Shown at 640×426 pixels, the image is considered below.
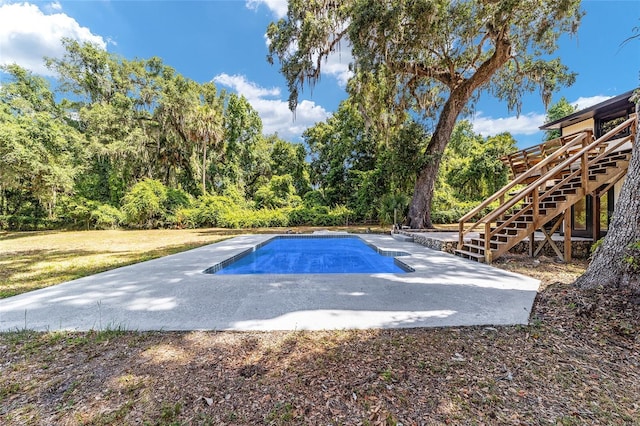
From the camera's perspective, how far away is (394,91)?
10.5 m

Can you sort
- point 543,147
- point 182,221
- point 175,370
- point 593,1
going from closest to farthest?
point 175,370, point 543,147, point 593,1, point 182,221

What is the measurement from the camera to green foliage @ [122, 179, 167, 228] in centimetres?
1520

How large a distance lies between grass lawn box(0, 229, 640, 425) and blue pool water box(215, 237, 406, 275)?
9.33 ft

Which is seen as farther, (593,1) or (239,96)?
(239,96)

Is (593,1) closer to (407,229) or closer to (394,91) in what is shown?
(394,91)

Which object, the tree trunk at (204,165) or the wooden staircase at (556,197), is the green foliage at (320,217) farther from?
the wooden staircase at (556,197)

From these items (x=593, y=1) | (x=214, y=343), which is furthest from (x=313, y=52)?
(x=214, y=343)

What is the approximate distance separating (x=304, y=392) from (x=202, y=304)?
5.95ft

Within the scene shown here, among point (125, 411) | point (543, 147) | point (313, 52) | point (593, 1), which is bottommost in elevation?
point (125, 411)

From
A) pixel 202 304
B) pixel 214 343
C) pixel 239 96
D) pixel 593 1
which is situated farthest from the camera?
pixel 239 96

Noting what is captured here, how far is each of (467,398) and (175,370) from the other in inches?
71.0

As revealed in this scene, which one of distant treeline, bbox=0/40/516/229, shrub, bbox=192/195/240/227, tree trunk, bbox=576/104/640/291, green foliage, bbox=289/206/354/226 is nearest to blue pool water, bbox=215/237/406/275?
tree trunk, bbox=576/104/640/291

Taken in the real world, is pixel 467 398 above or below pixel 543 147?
below

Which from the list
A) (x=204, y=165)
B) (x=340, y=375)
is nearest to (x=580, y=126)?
(x=340, y=375)
